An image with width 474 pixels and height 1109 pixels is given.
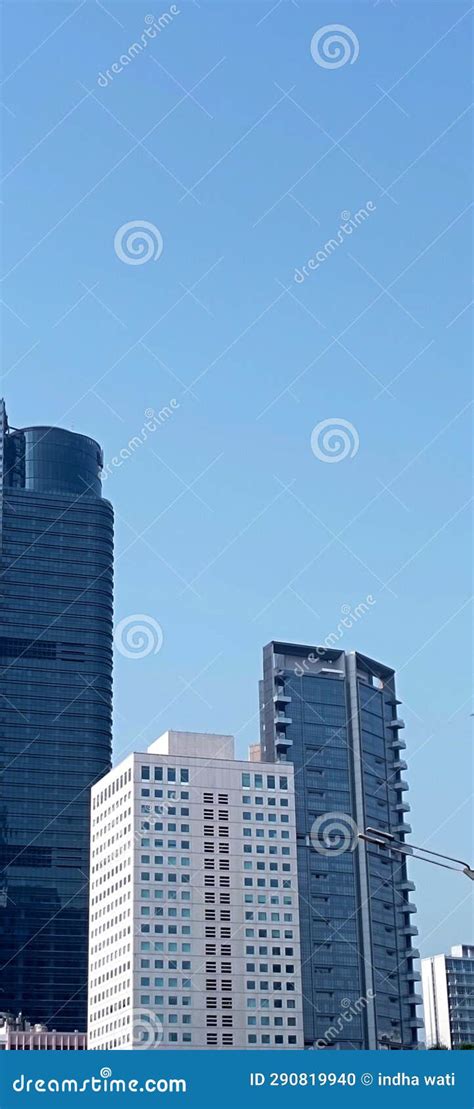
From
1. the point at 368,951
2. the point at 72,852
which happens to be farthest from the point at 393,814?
the point at 72,852

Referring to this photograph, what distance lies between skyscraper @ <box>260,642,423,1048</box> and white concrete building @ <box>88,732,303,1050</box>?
32.0 meters

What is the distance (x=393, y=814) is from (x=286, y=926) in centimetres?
5308

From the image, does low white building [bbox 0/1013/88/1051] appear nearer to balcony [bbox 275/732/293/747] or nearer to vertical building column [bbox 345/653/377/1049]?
vertical building column [bbox 345/653/377/1049]

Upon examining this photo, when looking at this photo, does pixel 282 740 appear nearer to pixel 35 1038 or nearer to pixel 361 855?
pixel 361 855

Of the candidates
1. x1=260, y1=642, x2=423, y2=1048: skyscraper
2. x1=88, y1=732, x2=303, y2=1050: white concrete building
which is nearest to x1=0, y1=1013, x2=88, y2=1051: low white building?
Answer: x1=88, y1=732, x2=303, y2=1050: white concrete building

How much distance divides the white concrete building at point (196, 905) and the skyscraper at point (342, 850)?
32.0m

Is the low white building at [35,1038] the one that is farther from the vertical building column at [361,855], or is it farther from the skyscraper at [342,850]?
the vertical building column at [361,855]

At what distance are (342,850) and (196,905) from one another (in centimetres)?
4700

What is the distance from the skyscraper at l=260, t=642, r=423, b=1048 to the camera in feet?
575

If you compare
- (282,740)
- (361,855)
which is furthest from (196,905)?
(361,855)

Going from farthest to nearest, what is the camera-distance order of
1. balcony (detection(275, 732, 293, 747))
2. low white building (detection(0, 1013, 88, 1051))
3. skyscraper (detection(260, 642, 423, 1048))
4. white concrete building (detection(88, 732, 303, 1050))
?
balcony (detection(275, 732, 293, 747)) < skyscraper (detection(260, 642, 423, 1048)) < low white building (detection(0, 1013, 88, 1051)) < white concrete building (detection(88, 732, 303, 1050))

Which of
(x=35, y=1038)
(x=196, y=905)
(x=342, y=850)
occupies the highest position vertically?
(x=342, y=850)

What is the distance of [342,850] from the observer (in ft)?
602
